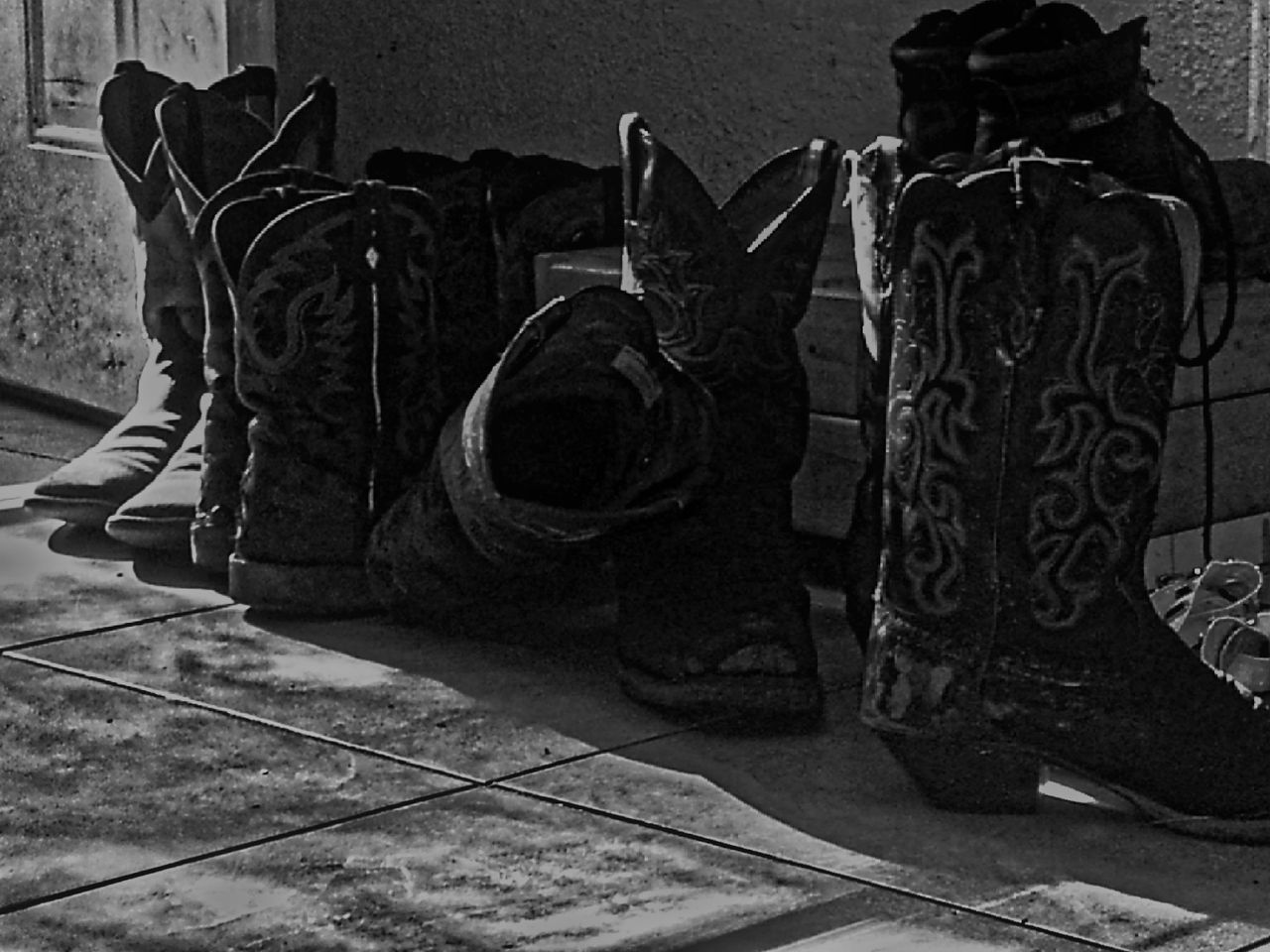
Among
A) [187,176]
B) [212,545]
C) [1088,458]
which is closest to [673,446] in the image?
[1088,458]

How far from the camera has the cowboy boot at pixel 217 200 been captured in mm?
2771

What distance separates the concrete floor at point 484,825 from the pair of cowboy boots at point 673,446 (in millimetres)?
81

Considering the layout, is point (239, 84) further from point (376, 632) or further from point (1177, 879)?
point (1177, 879)

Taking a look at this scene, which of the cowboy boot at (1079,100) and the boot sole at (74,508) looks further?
the boot sole at (74,508)

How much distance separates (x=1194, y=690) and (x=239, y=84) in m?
1.82

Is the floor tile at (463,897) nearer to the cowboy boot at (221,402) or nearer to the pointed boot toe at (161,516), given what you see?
the cowboy boot at (221,402)

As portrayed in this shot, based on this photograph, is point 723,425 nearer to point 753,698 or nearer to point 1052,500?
point 753,698

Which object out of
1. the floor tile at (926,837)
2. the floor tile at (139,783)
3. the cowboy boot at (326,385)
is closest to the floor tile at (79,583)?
the cowboy boot at (326,385)

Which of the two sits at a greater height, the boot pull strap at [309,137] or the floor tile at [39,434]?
the boot pull strap at [309,137]

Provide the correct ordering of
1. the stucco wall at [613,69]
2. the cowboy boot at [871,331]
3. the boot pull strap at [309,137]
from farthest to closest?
the stucco wall at [613,69], the boot pull strap at [309,137], the cowboy boot at [871,331]

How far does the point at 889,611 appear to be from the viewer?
1.99 meters

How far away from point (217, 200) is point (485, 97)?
988mm

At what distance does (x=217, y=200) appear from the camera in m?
2.76

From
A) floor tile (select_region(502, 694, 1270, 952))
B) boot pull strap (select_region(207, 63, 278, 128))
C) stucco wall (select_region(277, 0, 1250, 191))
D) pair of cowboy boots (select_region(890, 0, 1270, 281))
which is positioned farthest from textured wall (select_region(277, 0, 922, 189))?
floor tile (select_region(502, 694, 1270, 952))
